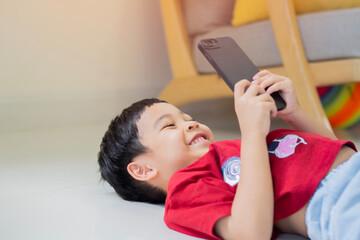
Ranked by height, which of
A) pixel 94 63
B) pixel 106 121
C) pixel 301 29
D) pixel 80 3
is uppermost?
pixel 80 3

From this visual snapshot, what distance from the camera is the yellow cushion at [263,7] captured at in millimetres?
1393

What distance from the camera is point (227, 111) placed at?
2.45 meters


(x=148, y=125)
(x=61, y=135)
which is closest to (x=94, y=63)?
(x=61, y=135)

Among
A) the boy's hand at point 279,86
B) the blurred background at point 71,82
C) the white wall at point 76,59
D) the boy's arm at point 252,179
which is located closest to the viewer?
the boy's arm at point 252,179

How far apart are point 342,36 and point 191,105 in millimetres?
1161

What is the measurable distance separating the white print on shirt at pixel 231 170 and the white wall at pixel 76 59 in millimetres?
1446

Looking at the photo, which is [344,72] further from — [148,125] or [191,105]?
[191,105]

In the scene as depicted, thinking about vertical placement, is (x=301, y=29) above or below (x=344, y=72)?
above

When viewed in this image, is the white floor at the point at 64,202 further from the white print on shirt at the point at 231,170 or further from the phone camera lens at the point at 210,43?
the phone camera lens at the point at 210,43

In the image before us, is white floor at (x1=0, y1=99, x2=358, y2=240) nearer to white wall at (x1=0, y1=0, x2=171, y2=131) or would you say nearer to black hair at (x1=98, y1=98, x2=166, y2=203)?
black hair at (x1=98, y1=98, x2=166, y2=203)

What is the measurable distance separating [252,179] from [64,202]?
43cm

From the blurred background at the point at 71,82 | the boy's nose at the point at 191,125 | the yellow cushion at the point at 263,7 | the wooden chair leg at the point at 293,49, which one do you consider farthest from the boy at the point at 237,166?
the yellow cushion at the point at 263,7

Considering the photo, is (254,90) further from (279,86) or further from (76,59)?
(76,59)

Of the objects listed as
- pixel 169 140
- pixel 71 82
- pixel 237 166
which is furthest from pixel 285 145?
pixel 71 82
